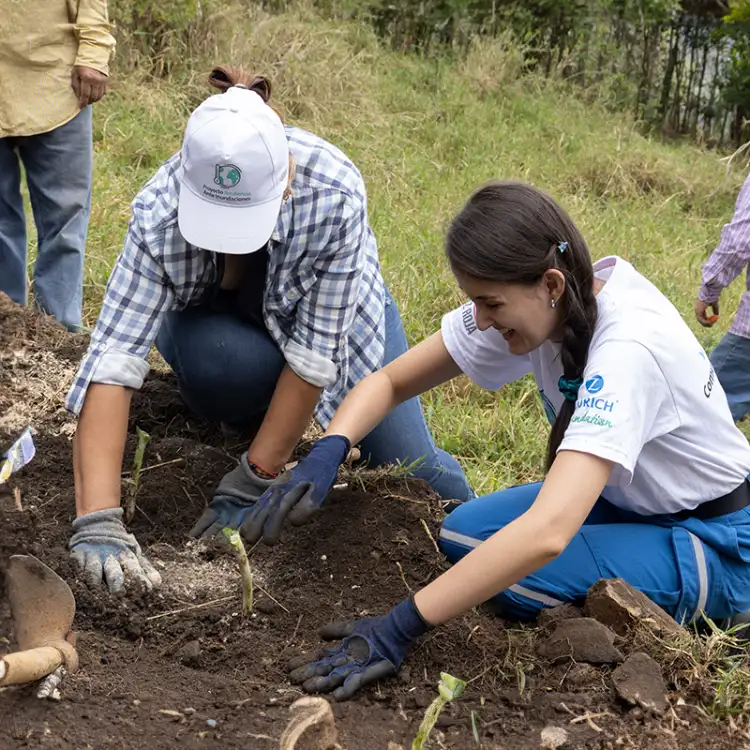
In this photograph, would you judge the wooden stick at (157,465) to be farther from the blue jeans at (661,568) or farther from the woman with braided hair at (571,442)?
the blue jeans at (661,568)

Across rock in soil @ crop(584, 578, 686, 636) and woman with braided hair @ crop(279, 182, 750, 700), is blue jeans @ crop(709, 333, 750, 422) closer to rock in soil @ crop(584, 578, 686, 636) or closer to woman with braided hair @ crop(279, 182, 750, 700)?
woman with braided hair @ crop(279, 182, 750, 700)

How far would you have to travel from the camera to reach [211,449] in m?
2.59

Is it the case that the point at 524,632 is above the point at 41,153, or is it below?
below

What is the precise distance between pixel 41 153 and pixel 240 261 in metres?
1.31

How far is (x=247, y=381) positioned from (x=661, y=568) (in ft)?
3.62

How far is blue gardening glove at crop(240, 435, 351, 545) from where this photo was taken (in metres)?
1.99

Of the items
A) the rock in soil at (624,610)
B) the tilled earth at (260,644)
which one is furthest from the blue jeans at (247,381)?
the rock in soil at (624,610)

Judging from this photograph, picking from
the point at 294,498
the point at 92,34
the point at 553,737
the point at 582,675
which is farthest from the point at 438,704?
the point at 92,34

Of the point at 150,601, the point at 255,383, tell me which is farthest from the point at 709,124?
the point at 150,601

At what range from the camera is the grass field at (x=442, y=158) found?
12.4 feet

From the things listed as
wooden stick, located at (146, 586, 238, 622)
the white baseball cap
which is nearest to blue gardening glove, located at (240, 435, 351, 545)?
wooden stick, located at (146, 586, 238, 622)

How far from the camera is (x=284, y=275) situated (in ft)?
7.32

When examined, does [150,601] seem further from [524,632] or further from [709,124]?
[709,124]

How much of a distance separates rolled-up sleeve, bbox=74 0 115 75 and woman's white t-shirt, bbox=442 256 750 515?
176cm
